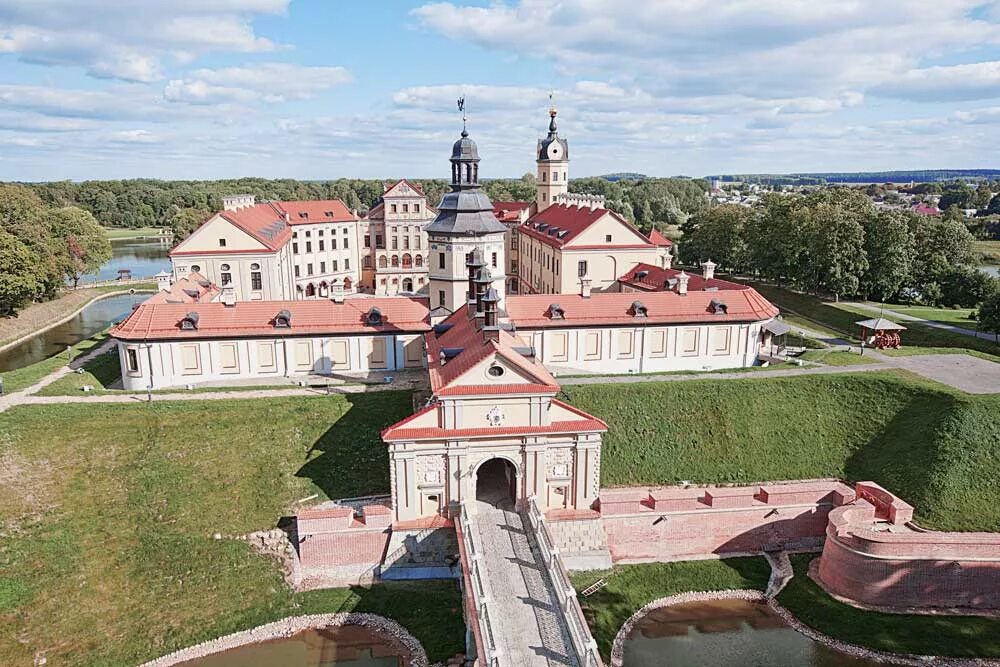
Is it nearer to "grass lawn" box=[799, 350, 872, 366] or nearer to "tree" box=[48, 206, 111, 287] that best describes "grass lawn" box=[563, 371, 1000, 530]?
"grass lawn" box=[799, 350, 872, 366]

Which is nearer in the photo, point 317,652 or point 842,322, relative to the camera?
point 317,652

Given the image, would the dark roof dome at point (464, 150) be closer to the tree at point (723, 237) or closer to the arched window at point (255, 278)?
the arched window at point (255, 278)

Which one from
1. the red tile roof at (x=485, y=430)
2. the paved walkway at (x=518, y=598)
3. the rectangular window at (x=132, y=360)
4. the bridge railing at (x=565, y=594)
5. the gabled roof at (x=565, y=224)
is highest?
the gabled roof at (x=565, y=224)

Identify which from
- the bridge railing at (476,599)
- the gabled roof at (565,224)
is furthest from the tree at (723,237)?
the bridge railing at (476,599)

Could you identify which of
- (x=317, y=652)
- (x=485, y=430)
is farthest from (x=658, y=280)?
(x=317, y=652)

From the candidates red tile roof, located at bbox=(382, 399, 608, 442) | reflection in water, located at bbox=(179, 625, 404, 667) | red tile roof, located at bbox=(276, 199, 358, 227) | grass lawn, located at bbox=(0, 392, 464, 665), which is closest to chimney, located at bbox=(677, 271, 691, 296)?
red tile roof, located at bbox=(382, 399, 608, 442)

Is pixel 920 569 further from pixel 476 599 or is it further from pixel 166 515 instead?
pixel 166 515

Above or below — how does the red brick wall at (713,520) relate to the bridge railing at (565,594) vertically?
below

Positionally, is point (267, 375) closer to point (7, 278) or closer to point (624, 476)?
point (624, 476)

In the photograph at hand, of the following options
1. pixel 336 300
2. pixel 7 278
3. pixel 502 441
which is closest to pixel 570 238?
pixel 336 300
